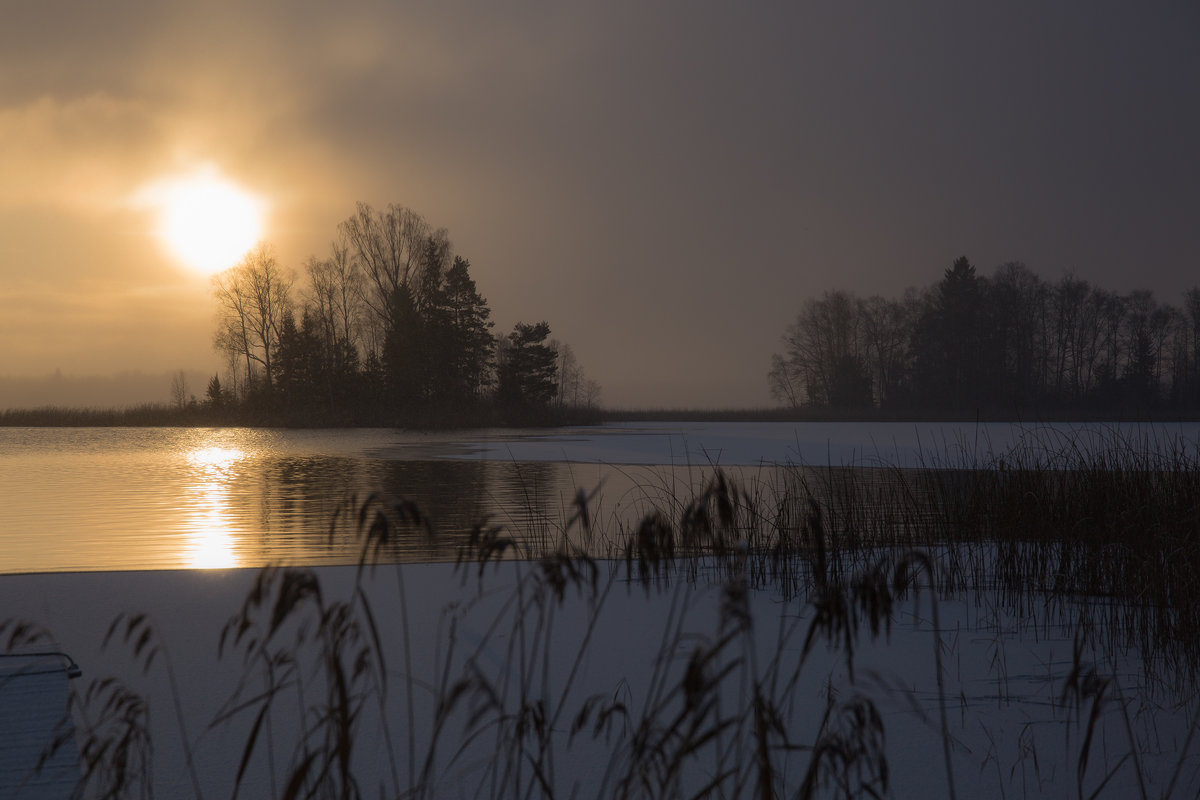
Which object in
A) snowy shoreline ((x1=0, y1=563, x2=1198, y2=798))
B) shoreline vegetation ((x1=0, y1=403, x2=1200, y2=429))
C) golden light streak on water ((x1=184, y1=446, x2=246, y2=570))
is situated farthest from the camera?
shoreline vegetation ((x1=0, y1=403, x2=1200, y2=429))

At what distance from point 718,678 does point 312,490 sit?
9.77m

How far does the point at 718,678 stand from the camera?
0.99 m

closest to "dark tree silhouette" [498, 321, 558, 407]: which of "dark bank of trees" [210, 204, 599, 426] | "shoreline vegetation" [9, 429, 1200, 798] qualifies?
"dark bank of trees" [210, 204, 599, 426]

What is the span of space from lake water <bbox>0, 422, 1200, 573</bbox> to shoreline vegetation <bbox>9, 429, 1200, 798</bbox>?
31 cm

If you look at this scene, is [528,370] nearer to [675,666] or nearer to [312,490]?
[312,490]

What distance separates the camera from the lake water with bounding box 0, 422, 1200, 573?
5.75m

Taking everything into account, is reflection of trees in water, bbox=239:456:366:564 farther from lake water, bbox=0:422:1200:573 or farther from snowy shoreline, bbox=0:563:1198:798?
snowy shoreline, bbox=0:563:1198:798

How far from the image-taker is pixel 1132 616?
3.43 meters

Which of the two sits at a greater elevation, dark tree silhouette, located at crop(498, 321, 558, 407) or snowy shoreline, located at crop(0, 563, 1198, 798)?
dark tree silhouette, located at crop(498, 321, 558, 407)

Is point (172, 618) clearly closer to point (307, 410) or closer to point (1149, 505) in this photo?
point (1149, 505)

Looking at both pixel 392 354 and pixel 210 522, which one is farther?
pixel 392 354

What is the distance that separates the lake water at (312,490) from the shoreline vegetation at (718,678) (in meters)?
→ 0.31

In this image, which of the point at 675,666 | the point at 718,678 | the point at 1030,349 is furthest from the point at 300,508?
the point at 1030,349

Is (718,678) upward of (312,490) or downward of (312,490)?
upward
